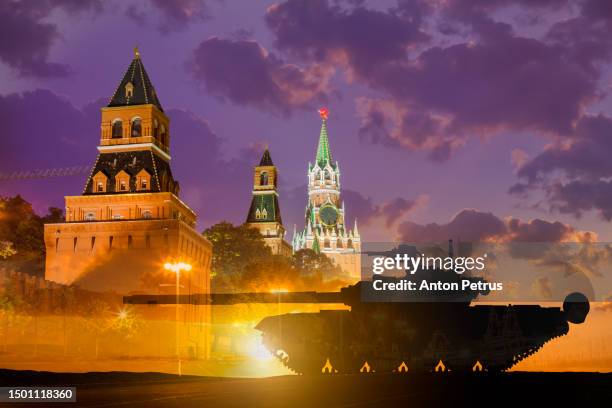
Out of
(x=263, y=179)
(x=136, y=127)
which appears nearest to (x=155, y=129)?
(x=136, y=127)

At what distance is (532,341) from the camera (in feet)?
119

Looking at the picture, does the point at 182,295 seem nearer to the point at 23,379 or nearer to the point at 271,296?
the point at 271,296

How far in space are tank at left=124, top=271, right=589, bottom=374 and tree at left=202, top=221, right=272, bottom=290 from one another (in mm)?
84118

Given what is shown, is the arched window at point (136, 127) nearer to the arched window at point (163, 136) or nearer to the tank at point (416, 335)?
the arched window at point (163, 136)

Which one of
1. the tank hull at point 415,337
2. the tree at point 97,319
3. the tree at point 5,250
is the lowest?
the tank hull at point 415,337

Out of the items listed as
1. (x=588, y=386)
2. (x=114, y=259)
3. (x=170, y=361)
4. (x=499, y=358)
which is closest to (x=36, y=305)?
(x=170, y=361)

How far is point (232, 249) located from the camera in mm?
124500

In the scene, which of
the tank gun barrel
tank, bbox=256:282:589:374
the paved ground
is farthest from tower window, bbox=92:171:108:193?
the paved ground

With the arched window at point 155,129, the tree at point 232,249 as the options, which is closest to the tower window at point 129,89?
the arched window at point 155,129

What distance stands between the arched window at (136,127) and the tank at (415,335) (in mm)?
59133

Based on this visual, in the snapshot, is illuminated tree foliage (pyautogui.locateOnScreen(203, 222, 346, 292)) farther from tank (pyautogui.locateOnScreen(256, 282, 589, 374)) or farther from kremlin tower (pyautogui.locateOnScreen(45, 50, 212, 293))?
tank (pyautogui.locateOnScreen(256, 282, 589, 374))

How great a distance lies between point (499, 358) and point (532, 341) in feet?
5.60

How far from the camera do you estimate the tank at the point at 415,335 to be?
1432 inches

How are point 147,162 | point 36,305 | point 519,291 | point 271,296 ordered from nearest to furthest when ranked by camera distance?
1. point 519,291
2. point 36,305
3. point 271,296
4. point 147,162
